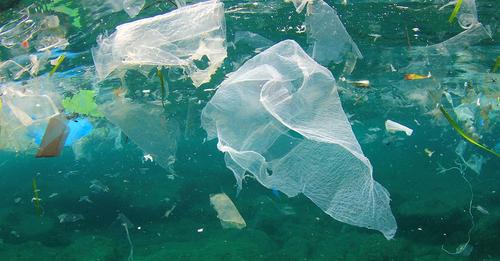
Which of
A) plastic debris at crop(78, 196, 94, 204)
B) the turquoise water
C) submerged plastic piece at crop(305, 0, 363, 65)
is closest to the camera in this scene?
submerged plastic piece at crop(305, 0, 363, 65)

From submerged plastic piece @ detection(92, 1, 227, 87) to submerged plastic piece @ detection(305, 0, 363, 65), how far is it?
139 centimetres

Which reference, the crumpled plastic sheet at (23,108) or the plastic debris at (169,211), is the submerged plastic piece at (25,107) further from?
the plastic debris at (169,211)

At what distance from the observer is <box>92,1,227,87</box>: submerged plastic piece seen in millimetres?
4480

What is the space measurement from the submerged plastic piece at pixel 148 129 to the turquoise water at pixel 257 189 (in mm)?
45

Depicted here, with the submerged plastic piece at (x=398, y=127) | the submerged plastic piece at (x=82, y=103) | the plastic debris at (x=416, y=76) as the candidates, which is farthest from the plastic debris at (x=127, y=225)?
the plastic debris at (x=416, y=76)

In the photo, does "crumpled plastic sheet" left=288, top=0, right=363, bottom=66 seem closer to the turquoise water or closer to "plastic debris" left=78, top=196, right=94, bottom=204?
the turquoise water

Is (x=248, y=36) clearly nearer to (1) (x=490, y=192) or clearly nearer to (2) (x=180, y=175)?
(2) (x=180, y=175)

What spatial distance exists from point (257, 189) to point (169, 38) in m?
10.8

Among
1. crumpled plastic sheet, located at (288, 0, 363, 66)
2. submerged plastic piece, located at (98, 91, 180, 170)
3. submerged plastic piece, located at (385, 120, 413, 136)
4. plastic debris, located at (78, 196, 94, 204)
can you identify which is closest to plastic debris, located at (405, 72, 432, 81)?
submerged plastic piece, located at (385, 120, 413, 136)

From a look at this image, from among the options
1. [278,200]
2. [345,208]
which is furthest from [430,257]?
[345,208]

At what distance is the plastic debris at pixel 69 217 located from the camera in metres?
13.5

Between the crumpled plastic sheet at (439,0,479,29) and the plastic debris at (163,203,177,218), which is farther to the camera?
the plastic debris at (163,203,177,218)

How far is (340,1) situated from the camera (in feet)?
22.9

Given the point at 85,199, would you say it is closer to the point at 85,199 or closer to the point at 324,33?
the point at 85,199
